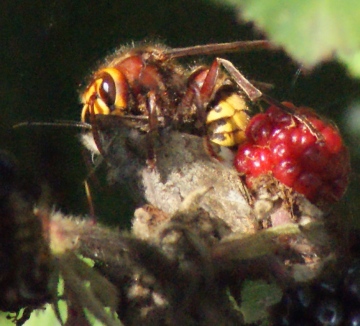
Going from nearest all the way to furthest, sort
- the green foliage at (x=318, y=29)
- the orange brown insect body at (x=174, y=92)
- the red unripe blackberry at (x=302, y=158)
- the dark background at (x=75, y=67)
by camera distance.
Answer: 1. the green foliage at (x=318, y=29)
2. the red unripe blackberry at (x=302, y=158)
3. the orange brown insect body at (x=174, y=92)
4. the dark background at (x=75, y=67)

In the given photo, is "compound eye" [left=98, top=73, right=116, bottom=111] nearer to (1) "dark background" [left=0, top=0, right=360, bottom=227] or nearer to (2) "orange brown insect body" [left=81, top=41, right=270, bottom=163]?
(2) "orange brown insect body" [left=81, top=41, right=270, bottom=163]

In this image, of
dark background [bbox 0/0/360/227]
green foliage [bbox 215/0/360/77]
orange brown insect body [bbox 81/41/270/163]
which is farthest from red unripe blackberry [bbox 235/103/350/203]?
green foliage [bbox 215/0/360/77]

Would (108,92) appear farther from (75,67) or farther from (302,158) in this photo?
(302,158)

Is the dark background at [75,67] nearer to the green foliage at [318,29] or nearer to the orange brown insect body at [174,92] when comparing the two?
the orange brown insect body at [174,92]

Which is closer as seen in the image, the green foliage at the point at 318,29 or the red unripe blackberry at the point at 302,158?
the green foliage at the point at 318,29

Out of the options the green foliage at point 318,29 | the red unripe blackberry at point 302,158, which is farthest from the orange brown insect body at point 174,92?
the green foliage at point 318,29

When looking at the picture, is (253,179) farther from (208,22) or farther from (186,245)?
(208,22)

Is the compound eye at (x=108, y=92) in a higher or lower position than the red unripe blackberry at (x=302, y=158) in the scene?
higher

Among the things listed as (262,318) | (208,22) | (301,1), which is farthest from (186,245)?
(208,22)

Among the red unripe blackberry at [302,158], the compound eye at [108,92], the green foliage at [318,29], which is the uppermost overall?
the green foliage at [318,29]
